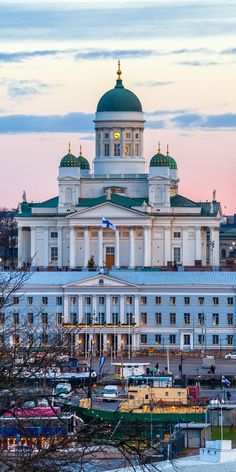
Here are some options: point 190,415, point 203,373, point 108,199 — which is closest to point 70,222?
point 108,199

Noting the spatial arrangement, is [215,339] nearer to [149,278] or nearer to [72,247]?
[149,278]

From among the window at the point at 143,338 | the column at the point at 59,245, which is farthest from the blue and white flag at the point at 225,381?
the column at the point at 59,245

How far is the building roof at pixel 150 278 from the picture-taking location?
9331 centimetres

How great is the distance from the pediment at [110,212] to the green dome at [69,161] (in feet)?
20.7

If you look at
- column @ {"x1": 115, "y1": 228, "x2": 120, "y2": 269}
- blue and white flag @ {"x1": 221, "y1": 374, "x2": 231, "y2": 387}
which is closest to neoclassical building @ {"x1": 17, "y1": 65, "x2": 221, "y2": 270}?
column @ {"x1": 115, "y1": 228, "x2": 120, "y2": 269}

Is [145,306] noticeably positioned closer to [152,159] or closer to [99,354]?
[99,354]

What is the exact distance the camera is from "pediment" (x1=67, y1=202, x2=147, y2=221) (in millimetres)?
118375

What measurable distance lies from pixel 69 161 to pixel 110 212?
7352 mm

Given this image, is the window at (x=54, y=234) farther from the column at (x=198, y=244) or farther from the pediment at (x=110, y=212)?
the column at (x=198, y=244)

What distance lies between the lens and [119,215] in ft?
389

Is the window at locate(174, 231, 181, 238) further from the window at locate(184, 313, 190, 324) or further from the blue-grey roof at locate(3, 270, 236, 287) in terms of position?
the window at locate(184, 313, 190, 324)

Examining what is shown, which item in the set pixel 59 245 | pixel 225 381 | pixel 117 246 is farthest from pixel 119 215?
pixel 225 381

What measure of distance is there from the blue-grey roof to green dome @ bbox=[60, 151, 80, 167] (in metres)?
26.7

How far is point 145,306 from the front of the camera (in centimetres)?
9400
